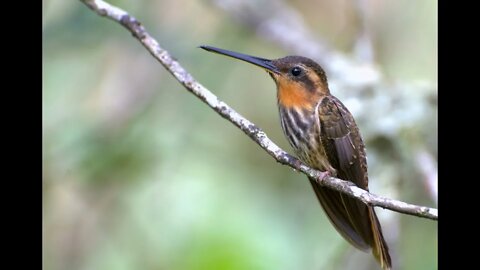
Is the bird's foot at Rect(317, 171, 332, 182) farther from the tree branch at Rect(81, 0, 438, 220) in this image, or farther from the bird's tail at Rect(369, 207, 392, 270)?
the bird's tail at Rect(369, 207, 392, 270)

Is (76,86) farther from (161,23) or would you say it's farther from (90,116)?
(161,23)

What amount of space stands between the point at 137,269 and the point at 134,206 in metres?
0.43

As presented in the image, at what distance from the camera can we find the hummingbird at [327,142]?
2670mm

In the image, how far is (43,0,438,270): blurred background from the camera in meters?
3.80

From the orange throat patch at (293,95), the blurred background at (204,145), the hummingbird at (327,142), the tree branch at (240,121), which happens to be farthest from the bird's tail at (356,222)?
the blurred background at (204,145)

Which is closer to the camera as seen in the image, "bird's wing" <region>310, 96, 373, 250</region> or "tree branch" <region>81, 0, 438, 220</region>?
"tree branch" <region>81, 0, 438, 220</region>

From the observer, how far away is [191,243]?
12.2ft

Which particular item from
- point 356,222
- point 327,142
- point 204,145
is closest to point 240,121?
point 327,142

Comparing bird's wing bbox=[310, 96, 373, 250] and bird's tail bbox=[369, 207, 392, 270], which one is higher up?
bird's wing bbox=[310, 96, 373, 250]

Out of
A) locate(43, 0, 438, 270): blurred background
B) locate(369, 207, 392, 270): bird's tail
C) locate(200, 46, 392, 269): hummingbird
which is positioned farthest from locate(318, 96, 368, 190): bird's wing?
locate(43, 0, 438, 270): blurred background

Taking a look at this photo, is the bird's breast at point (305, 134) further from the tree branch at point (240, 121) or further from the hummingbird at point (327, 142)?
the tree branch at point (240, 121)
